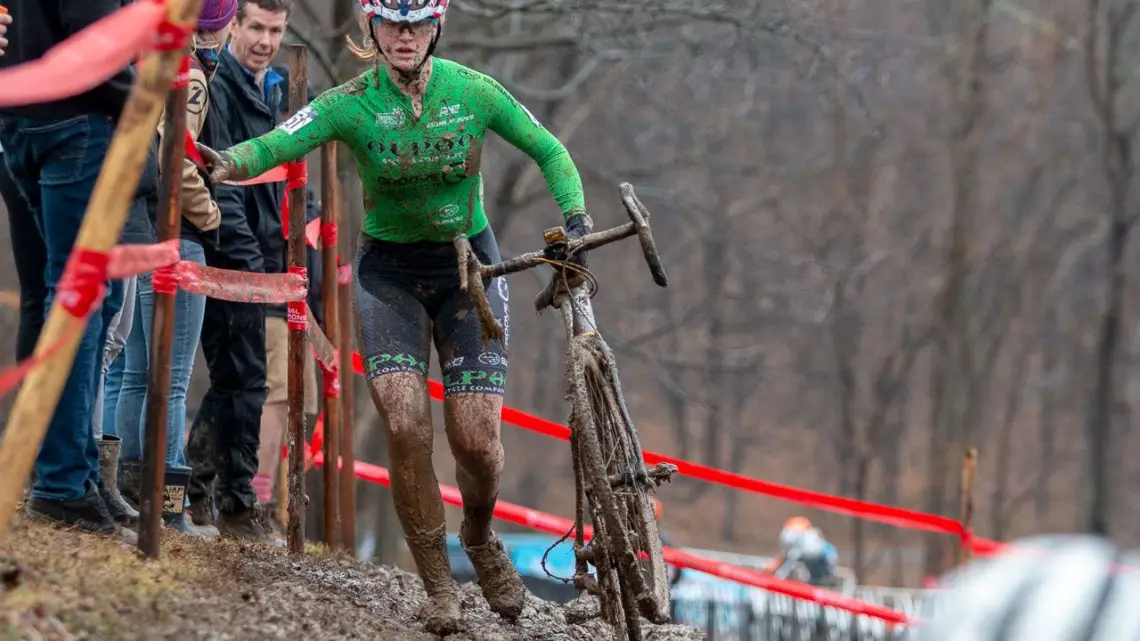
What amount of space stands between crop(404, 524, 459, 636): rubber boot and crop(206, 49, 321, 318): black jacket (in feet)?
5.95

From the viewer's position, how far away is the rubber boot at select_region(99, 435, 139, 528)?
6.02 meters

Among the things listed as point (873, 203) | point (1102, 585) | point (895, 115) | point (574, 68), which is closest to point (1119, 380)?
point (873, 203)

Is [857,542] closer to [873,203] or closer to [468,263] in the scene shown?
[873,203]

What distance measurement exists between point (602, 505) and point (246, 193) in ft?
9.70

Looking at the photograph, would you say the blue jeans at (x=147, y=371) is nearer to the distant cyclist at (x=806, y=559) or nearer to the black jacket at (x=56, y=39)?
the black jacket at (x=56, y=39)

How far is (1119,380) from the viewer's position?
39281mm

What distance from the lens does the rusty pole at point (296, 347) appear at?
700cm

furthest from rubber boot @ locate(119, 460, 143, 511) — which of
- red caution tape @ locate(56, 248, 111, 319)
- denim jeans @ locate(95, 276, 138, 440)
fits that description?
red caution tape @ locate(56, 248, 111, 319)

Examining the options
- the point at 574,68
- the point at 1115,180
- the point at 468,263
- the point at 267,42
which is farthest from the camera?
the point at 1115,180

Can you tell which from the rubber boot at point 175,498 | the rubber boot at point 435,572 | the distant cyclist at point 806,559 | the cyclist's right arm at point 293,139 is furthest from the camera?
the distant cyclist at point 806,559

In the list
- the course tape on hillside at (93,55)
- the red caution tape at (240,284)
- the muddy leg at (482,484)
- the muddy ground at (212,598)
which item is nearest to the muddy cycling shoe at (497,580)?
the muddy leg at (482,484)

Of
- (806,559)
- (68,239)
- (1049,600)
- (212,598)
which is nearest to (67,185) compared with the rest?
(68,239)

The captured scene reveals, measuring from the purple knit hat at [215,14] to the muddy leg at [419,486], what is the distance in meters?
1.74

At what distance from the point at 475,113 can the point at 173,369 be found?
1705 mm
